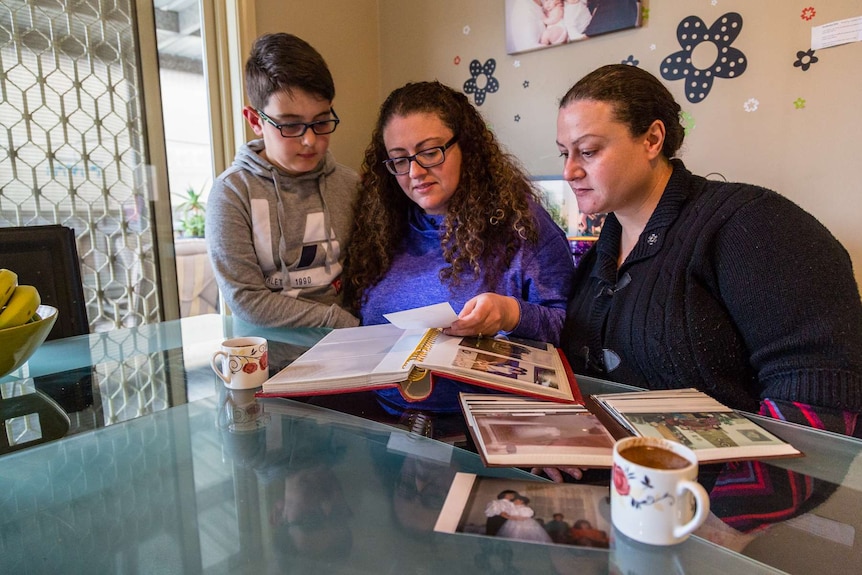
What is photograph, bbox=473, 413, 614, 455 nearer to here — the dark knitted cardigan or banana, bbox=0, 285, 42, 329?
the dark knitted cardigan

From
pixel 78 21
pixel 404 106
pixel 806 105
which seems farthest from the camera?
pixel 78 21

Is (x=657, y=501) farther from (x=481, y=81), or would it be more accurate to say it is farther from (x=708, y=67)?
(x=481, y=81)

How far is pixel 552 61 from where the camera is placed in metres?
2.48

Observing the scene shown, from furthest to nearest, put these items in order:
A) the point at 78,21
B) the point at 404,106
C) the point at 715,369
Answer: the point at 78,21, the point at 404,106, the point at 715,369

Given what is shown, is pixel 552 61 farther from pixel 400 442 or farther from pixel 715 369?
pixel 400 442

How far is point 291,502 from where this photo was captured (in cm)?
64

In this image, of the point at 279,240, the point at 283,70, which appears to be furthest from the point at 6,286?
the point at 283,70

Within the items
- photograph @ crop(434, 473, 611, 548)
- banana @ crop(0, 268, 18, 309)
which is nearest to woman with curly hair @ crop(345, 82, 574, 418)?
photograph @ crop(434, 473, 611, 548)

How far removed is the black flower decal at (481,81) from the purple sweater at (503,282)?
1.36m

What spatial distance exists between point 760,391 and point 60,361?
4.62 feet

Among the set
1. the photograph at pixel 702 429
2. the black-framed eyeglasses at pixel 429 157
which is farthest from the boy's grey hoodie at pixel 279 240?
the photograph at pixel 702 429

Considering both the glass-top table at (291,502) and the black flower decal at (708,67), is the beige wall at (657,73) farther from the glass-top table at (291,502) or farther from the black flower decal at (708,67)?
the glass-top table at (291,502)

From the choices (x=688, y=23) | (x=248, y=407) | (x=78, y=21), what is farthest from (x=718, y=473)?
(x=78, y=21)

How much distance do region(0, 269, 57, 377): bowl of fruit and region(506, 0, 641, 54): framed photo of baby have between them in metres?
2.15
